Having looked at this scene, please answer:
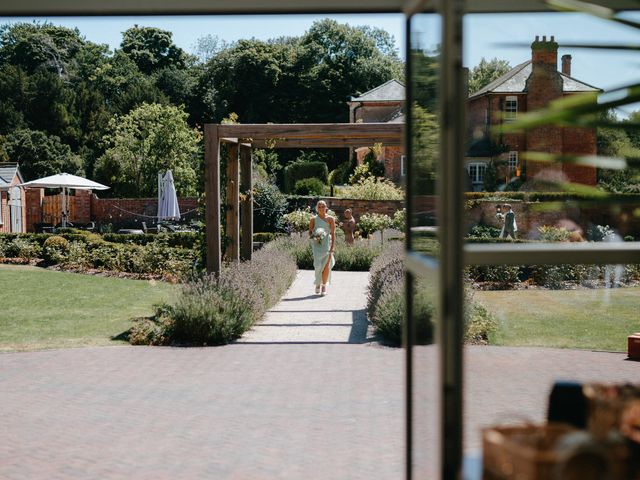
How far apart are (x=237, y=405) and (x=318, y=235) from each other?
8.10m

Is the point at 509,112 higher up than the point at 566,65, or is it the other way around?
A: the point at 566,65

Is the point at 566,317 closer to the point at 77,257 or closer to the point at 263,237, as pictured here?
the point at 263,237

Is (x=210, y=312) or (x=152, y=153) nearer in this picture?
(x=210, y=312)

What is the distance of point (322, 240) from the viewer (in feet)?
49.7

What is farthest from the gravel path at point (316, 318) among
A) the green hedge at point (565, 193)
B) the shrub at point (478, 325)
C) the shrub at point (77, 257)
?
the shrub at point (77, 257)

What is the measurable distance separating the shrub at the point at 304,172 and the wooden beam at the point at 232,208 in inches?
1225

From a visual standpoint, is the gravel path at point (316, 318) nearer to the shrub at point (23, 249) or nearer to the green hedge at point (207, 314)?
the green hedge at point (207, 314)

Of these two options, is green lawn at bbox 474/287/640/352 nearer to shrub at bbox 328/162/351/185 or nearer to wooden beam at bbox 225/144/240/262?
wooden beam at bbox 225/144/240/262

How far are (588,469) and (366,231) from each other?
24262 mm

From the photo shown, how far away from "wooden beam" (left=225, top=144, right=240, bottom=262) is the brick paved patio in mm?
4042

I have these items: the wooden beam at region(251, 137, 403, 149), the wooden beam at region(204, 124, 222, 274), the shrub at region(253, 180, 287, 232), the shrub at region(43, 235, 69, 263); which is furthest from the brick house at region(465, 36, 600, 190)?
the shrub at region(253, 180, 287, 232)

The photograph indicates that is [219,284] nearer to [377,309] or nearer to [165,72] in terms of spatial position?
[377,309]

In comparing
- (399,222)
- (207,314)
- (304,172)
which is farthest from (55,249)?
(304,172)

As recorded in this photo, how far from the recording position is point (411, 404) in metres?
2.77
